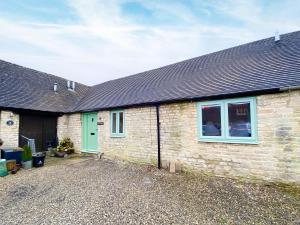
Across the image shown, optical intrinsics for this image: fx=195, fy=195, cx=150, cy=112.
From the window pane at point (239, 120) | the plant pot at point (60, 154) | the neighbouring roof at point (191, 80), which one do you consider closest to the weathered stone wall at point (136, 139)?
the neighbouring roof at point (191, 80)

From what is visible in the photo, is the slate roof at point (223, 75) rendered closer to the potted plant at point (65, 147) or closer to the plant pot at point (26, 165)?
the potted plant at point (65, 147)

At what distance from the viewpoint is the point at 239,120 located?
6.77 meters

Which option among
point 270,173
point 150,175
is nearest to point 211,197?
point 270,173

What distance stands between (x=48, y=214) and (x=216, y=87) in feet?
22.1

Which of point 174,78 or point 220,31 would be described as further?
point 220,31

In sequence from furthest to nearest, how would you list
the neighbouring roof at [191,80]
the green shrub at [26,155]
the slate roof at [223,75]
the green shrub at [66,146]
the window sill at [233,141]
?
the green shrub at [66,146] → the green shrub at [26,155] → the neighbouring roof at [191,80] → the slate roof at [223,75] → the window sill at [233,141]

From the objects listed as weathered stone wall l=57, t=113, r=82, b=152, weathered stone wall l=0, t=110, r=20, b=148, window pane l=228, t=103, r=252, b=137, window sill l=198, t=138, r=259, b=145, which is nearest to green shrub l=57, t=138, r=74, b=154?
weathered stone wall l=57, t=113, r=82, b=152

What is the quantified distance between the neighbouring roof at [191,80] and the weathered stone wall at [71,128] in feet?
2.05

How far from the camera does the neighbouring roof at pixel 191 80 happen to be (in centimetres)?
705

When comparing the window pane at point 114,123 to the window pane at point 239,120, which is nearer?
the window pane at point 239,120

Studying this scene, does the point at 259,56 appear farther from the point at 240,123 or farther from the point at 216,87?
the point at 240,123

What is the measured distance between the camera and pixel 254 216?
4.19 metres

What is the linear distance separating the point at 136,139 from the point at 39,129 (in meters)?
6.62

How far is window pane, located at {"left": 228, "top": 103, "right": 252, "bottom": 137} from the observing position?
6.59m
